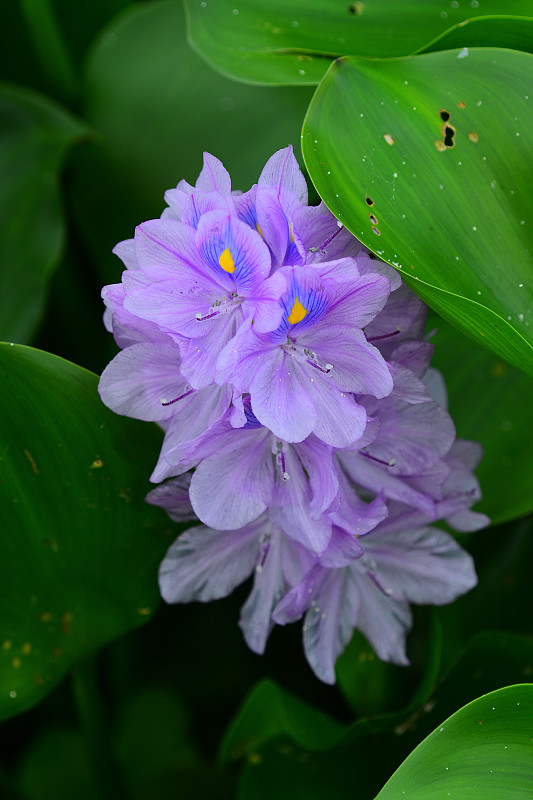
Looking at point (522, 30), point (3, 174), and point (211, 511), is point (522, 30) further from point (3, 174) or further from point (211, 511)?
point (3, 174)

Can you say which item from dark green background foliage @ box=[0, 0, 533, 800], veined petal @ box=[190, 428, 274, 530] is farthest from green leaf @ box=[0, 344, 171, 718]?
veined petal @ box=[190, 428, 274, 530]

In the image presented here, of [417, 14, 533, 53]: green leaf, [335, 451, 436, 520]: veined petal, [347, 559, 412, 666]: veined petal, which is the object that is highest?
[417, 14, 533, 53]: green leaf

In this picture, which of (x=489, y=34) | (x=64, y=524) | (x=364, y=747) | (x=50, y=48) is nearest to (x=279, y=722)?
(x=364, y=747)

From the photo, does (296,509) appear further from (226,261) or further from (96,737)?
(96,737)

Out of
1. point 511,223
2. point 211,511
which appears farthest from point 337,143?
point 211,511

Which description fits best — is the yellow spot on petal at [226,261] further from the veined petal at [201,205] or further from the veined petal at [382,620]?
the veined petal at [382,620]

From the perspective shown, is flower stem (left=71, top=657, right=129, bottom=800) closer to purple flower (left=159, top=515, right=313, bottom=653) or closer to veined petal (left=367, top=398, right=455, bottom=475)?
purple flower (left=159, top=515, right=313, bottom=653)
